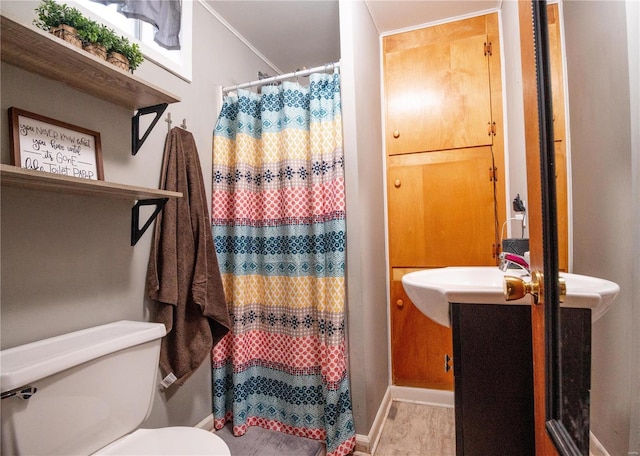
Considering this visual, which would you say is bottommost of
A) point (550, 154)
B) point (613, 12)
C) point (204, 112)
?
point (550, 154)

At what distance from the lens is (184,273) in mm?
1475

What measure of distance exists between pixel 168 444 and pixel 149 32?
1.75 meters

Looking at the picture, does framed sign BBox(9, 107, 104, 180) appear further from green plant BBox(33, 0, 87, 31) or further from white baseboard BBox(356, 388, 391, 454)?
white baseboard BBox(356, 388, 391, 454)

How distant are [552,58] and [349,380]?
153 centimetres

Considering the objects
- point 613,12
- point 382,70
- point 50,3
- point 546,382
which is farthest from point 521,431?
point 382,70

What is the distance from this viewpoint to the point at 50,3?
951 mm

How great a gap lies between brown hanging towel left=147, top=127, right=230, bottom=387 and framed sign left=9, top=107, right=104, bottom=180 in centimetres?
33

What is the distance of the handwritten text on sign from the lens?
3.32ft

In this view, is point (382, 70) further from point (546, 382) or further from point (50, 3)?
point (546, 382)

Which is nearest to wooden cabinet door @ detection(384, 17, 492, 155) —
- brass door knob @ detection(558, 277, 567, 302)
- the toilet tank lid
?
brass door knob @ detection(558, 277, 567, 302)

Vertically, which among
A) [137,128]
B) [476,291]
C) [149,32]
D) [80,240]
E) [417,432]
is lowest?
[417,432]

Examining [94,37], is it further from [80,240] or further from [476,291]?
[476,291]

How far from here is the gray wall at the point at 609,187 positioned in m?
0.38

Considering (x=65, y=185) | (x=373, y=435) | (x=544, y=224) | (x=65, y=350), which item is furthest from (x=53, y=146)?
(x=373, y=435)
